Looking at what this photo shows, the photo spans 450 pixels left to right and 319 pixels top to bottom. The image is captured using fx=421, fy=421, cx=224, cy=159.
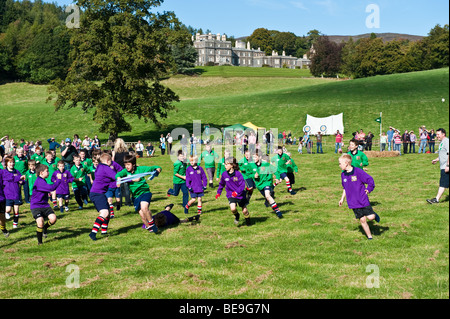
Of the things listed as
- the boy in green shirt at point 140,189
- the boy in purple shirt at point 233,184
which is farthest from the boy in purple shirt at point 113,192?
the boy in purple shirt at point 233,184

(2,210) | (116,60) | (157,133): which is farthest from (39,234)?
(157,133)

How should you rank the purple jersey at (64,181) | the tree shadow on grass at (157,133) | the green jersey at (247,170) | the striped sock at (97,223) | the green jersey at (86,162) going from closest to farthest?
the striped sock at (97,223) < the green jersey at (247,170) < the purple jersey at (64,181) < the green jersey at (86,162) < the tree shadow on grass at (157,133)

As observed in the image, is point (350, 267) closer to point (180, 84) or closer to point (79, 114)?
point (79, 114)

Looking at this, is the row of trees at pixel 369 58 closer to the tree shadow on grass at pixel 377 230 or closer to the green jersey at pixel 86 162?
the green jersey at pixel 86 162

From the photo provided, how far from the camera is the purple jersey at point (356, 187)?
10.7 metres

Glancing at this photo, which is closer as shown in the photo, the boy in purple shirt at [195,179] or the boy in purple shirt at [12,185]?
the boy in purple shirt at [12,185]

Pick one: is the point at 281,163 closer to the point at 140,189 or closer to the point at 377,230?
the point at 377,230

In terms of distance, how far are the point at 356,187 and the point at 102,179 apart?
708 centimetres

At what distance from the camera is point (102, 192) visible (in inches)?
479

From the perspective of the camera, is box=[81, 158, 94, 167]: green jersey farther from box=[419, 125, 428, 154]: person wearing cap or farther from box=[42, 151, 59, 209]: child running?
box=[419, 125, 428, 154]: person wearing cap

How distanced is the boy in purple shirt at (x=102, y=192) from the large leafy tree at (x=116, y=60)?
36.9m

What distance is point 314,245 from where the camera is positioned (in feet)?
34.6

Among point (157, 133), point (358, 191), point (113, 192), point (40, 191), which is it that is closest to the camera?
point (358, 191)

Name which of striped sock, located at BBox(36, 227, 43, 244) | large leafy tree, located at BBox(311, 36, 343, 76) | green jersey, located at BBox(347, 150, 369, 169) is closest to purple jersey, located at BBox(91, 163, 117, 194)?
striped sock, located at BBox(36, 227, 43, 244)
